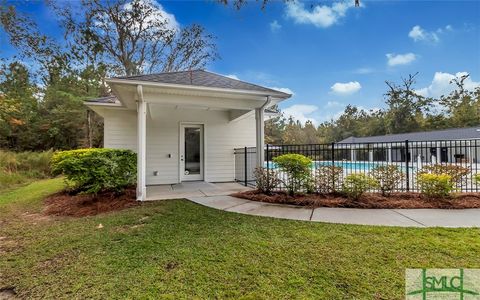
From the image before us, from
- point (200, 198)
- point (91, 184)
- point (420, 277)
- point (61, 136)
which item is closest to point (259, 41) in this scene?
point (200, 198)

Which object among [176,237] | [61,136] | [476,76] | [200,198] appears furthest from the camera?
[476,76]

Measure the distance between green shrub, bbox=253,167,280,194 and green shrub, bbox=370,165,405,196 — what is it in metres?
2.56

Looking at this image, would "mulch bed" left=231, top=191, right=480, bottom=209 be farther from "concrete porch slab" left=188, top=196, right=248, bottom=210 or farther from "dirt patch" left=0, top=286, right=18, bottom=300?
"dirt patch" left=0, top=286, right=18, bottom=300

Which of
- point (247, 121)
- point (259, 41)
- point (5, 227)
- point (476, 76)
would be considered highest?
point (476, 76)

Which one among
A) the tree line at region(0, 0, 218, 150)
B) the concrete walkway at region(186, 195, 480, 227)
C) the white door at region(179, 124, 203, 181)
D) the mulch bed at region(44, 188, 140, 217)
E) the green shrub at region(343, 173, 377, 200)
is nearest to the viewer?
the concrete walkway at region(186, 195, 480, 227)

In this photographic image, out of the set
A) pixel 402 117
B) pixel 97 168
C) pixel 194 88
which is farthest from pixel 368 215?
pixel 402 117

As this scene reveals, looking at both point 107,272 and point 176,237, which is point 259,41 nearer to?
point 176,237

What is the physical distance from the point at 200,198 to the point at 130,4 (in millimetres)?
16543

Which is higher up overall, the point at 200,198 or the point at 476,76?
the point at 476,76

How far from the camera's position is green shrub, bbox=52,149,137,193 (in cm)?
612

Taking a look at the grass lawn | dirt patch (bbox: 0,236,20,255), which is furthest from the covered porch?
dirt patch (bbox: 0,236,20,255)

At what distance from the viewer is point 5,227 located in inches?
181

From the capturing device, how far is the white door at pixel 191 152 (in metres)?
9.52

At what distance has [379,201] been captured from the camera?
18.8 feet
